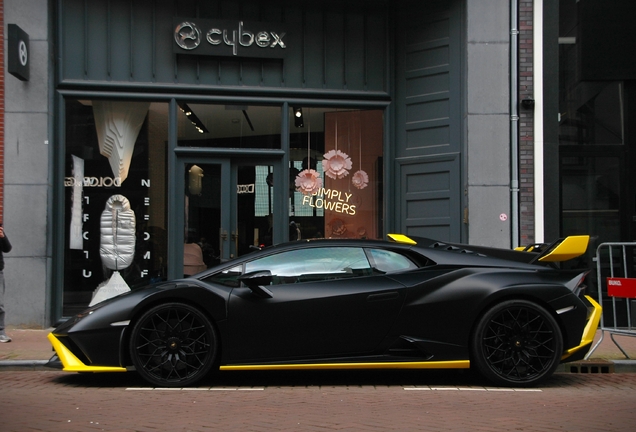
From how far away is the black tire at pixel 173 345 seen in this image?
20.7ft

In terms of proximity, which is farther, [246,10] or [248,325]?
[246,10]

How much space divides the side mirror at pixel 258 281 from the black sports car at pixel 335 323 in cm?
1

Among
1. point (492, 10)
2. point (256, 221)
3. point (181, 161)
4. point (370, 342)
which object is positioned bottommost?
point (370, 342)

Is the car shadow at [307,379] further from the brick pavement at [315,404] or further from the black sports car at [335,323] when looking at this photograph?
the black sports car at [335,323]

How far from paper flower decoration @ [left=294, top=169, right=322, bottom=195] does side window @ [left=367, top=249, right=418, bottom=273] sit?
4.99 metres

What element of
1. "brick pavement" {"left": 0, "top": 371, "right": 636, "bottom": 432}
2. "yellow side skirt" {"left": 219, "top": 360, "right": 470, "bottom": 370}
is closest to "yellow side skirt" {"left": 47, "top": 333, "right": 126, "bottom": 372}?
"brick pavement" {"left": 0, "top": 371, "right": 636, "bottom": 432}

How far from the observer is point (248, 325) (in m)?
6.34

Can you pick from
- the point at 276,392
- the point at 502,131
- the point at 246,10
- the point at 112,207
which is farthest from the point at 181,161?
the point at 276,392

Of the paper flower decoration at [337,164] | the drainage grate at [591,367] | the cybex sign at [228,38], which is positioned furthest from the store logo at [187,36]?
the drainage grate at [591,367]

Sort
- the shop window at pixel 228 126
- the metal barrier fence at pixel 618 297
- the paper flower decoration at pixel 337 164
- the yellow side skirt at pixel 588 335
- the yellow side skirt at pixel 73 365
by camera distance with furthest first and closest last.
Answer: the paper flower decoration at pixel 337 164 → the shop window at pixel 228 126 → the metal barrier fence at pixel 618 297 → the yellow side skirt at pixel 588 335 → the yellow side skirt at pixel 73 365

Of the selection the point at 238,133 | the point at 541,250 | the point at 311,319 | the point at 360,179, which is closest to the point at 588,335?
the point at 541,250

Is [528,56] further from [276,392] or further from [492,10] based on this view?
[276,392]

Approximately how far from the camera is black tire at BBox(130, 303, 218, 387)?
632cm

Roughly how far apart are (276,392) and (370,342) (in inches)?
36.1
